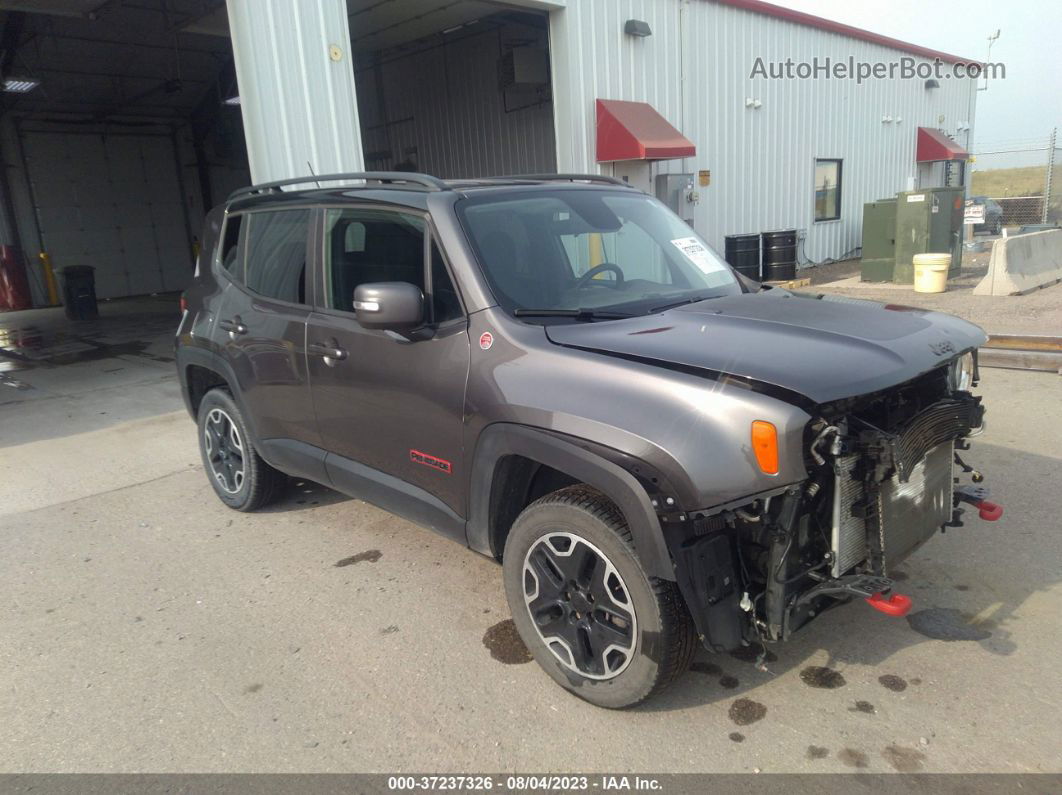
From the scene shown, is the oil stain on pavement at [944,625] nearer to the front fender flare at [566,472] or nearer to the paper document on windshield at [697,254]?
the front fender flare at [566,472]

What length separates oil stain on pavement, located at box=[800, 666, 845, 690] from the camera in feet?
9.57

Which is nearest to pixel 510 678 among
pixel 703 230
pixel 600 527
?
pixel 600 527

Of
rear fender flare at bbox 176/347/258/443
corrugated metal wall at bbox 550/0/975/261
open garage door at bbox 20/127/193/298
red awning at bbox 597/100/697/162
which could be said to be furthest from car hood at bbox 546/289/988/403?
open garage door at bbox 20/127/193/298

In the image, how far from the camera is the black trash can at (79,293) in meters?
17.1

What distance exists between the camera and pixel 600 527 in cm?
265

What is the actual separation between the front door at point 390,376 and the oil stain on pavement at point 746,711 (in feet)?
4.23

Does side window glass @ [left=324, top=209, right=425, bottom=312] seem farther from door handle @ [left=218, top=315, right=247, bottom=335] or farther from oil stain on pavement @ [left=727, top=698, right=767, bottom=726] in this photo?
oil stain on pavement @ [left=727, top=698, right=767, bottom=726]

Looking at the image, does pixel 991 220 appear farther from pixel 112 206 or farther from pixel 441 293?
pixel 112 206

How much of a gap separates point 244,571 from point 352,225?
1942mm

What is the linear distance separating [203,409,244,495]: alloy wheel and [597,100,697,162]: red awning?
8.25m

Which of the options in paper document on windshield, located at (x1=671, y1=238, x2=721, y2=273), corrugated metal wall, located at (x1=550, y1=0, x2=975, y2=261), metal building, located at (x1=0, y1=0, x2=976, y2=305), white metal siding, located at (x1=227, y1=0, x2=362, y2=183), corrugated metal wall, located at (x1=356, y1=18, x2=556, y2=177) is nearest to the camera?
paper document on windshield, located at (x1=671, y1=238, x2=721, y2=273)

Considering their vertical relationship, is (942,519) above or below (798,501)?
below

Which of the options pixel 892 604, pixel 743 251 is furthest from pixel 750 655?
pixel 743 251
